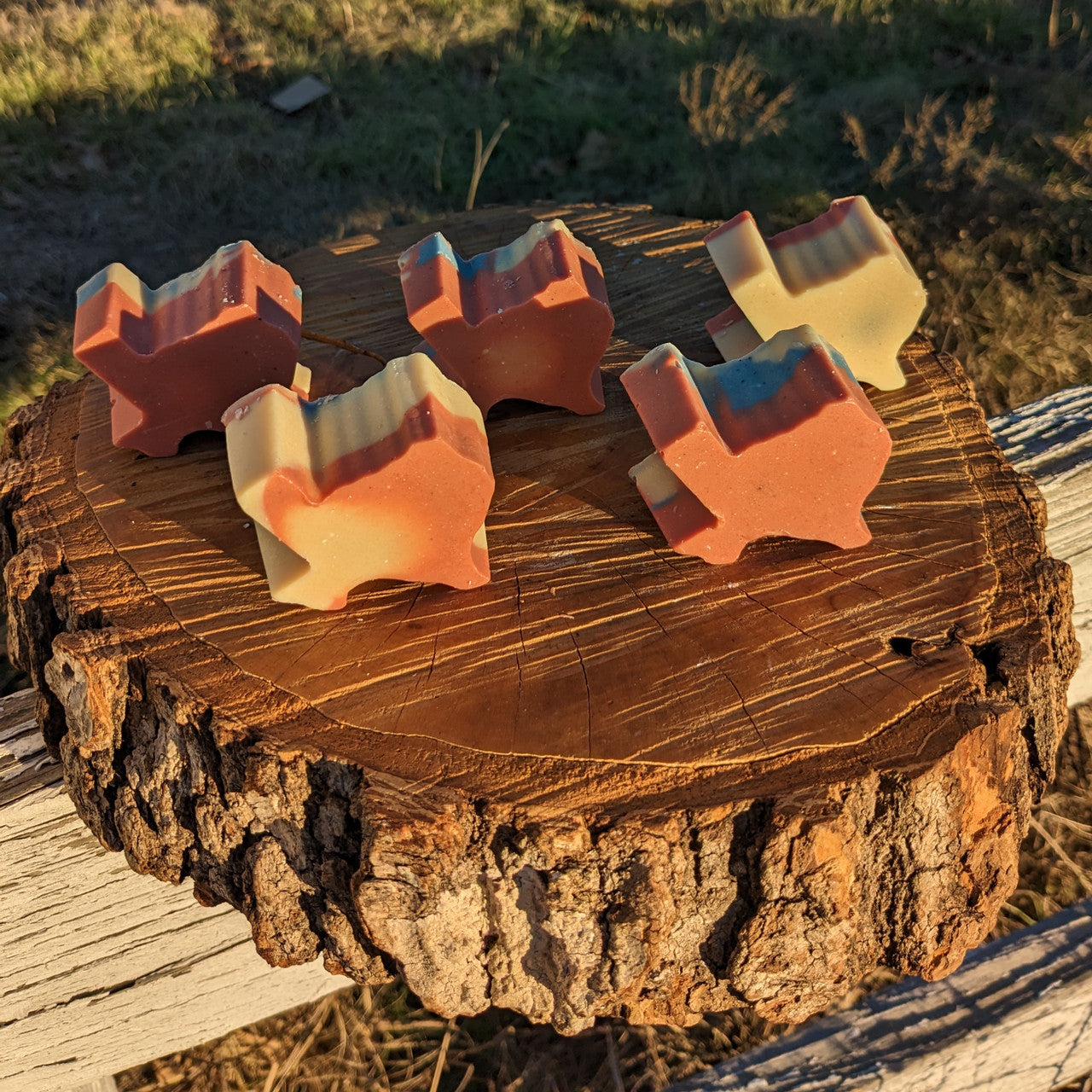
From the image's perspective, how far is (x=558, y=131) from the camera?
5.05 m

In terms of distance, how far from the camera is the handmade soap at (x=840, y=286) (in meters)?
2.22

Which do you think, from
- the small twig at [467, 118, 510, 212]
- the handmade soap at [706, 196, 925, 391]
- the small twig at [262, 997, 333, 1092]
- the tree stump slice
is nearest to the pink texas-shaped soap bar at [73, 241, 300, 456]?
the tree stump slice

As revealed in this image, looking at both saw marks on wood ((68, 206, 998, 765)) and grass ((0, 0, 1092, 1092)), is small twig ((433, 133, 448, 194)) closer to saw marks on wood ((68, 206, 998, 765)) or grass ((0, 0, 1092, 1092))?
grass ((0, 0, 1092, 1092))

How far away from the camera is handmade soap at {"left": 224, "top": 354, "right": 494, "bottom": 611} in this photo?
175 centimetres

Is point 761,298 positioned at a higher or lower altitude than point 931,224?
higher

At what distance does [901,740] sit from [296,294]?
158 centimetres

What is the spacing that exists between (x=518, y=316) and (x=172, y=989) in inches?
68.0

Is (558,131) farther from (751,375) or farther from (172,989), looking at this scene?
(172,989)

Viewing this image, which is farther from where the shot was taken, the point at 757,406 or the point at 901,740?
the point at 757,406

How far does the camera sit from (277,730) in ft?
5.40

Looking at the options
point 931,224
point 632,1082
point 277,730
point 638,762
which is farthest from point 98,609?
point 931,224

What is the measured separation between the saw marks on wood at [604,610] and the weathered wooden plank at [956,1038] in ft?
3.42

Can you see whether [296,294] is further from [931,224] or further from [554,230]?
[931,224]

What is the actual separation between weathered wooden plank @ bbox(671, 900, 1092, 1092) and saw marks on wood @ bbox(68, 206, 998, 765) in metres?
1.04
